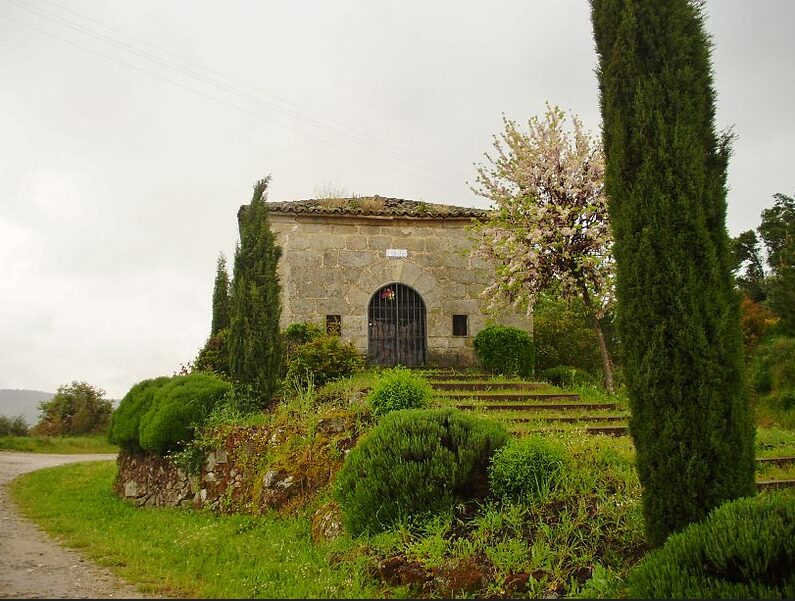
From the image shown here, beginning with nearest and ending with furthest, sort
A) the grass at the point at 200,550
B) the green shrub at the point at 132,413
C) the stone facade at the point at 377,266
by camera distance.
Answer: the grass at the point at 200,550 < the green shrub at the point at 132,413 < the stone facade at the point at 377,266

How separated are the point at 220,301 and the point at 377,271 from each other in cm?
605

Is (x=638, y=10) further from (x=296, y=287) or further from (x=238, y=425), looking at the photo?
(x=296, y=287)

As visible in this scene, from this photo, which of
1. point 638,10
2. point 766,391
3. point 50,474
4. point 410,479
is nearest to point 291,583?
point 410,479

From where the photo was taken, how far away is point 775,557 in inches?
133

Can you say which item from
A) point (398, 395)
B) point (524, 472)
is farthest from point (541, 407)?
point (524, 472)

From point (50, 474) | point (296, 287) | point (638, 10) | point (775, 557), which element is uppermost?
point (638, 10)

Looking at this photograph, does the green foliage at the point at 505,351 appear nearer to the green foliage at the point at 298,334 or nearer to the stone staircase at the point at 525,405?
the stone staircase at the point at 525,405

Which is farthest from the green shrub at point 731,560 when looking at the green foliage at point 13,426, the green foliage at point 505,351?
the green foliage at point 13,426

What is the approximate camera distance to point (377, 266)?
15656 millimetres

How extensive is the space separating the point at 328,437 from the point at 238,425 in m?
2.13

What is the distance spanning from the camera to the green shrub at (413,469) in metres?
5.89

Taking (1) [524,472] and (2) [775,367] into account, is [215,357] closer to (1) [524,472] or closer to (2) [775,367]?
(1) [524,472]

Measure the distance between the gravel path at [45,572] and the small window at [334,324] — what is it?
7.37m

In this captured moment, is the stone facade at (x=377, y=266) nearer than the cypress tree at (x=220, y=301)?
Yes
